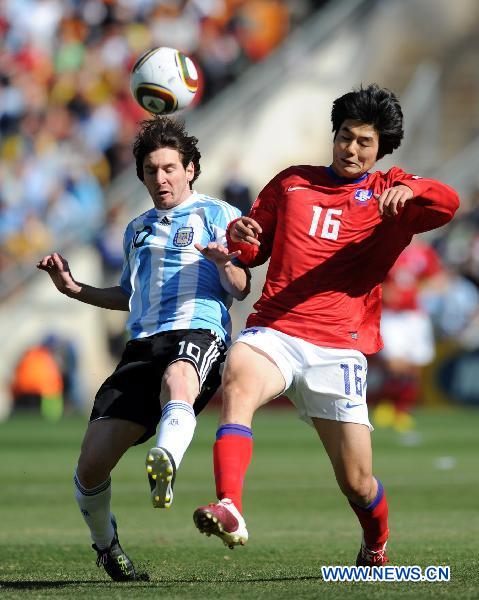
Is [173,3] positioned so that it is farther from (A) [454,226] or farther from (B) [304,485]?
(B) [304,485]

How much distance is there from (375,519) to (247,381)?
120 cm

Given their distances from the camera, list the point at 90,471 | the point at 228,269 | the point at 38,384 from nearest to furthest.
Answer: the point at 228,269
the point at 90,471
the point at 38,384

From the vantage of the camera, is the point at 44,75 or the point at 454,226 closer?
the point at 454,226

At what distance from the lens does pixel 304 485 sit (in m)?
13.2

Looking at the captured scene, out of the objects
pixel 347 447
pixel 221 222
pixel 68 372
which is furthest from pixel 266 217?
pixel 68 372

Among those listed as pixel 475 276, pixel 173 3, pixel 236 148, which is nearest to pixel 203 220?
pixel 475 276

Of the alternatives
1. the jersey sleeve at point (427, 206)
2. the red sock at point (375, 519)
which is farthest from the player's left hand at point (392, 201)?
the red sock at point (375, 519)

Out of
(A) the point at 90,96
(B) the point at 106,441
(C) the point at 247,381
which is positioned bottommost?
(A) the point at 90,96

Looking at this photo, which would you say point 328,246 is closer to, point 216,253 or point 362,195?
point 362,195

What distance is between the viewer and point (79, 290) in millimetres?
8102

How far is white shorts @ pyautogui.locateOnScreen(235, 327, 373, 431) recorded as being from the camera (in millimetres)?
7184

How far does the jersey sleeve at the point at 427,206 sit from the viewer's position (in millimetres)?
7219

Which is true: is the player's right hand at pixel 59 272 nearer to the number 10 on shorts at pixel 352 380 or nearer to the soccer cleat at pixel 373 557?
the number 10 on shorts at pixel 352 380

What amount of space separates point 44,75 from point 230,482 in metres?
21.6
